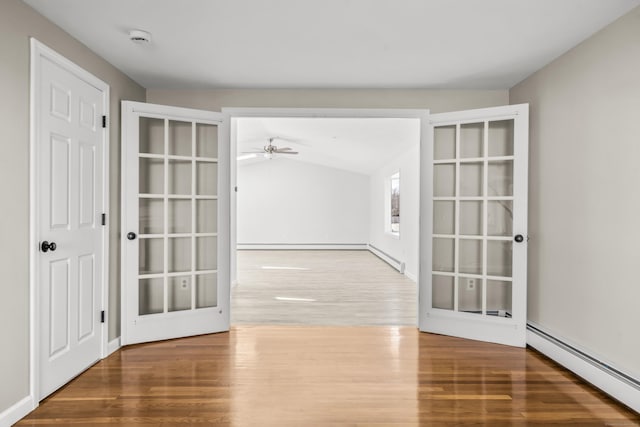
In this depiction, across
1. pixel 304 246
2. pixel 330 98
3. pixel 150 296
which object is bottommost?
pixel 304 246

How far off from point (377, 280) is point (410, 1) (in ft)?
17.2

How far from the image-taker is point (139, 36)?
2836 millimetres

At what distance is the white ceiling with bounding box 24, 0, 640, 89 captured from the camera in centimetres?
248

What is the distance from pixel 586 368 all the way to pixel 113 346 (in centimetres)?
354

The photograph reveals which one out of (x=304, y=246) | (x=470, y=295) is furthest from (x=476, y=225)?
(x=304, y=246)

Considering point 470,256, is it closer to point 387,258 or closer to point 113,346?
point 113,346

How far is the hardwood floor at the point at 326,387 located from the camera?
2.37 m

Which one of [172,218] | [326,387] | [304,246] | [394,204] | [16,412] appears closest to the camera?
[16,412]

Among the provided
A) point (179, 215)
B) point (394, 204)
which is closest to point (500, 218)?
point (179, 215)

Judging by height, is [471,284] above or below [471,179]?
below

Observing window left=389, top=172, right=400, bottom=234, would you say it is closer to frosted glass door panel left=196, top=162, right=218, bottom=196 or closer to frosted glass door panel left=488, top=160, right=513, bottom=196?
frosted glass door panel left=488, top=160, right=513, bottom=196

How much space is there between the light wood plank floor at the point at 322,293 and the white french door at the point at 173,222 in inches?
26.6

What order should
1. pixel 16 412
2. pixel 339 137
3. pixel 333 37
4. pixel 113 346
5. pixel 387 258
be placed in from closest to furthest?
pixel 16 412 < pixel 333 37 < pixel 113 346 < pixel 339 137 < pixel 387 258

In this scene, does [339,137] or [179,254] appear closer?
[179,254]
